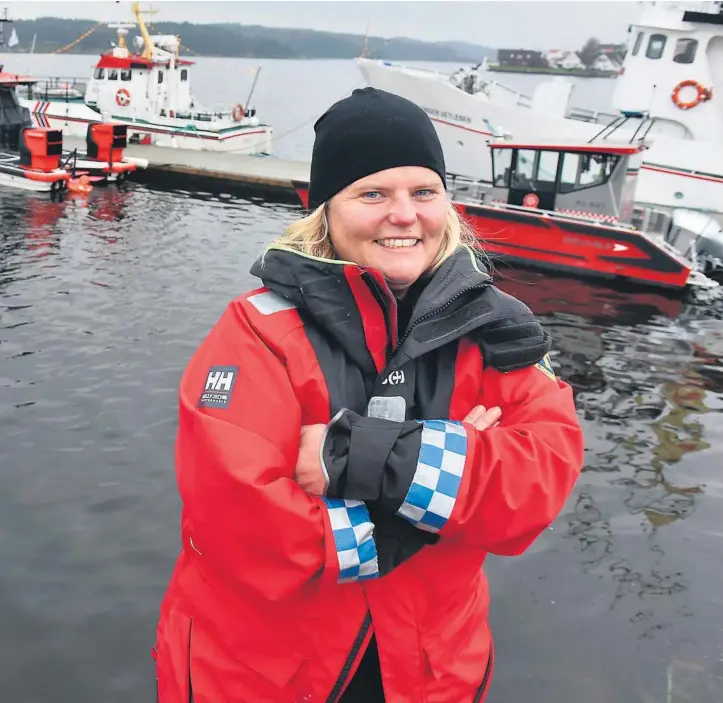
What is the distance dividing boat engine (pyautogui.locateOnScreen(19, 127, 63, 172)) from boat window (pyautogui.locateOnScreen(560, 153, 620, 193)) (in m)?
13.7

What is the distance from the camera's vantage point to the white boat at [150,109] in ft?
86.9

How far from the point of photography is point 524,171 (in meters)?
15.9

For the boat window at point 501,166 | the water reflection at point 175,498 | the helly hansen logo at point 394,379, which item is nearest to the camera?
the helly hansen logo at point 394,379

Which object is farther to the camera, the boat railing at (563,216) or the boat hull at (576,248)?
the boat railing at (563,216)

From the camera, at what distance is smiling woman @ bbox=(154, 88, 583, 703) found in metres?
1.77

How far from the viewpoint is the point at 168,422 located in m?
7.43

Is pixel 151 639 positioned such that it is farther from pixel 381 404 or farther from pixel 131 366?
pixel 131 366

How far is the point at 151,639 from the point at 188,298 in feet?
25.6

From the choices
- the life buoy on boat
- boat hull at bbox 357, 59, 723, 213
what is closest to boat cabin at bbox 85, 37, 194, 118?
boat hull at bbox 357, 59, 723, 213

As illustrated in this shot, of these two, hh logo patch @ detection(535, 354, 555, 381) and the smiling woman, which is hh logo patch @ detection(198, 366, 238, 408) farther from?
hh logo patch @ detection(535, 354, 555, 381)

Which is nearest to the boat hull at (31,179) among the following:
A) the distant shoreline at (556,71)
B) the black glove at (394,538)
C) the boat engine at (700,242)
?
the boat engine at (700,242)

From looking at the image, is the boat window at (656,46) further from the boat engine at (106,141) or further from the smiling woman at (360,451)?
the smiling woman at (360,451)

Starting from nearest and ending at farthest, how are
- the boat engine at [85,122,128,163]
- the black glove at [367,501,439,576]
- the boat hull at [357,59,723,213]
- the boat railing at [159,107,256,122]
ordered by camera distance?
the black glove at [367,501,439,576] → the boat hull at [357,59,723,213] → the boat engine at [85,122,128,163] → the boat railing at [159,107,256,122]

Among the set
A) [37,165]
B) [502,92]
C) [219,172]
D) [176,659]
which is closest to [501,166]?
[502,92]
